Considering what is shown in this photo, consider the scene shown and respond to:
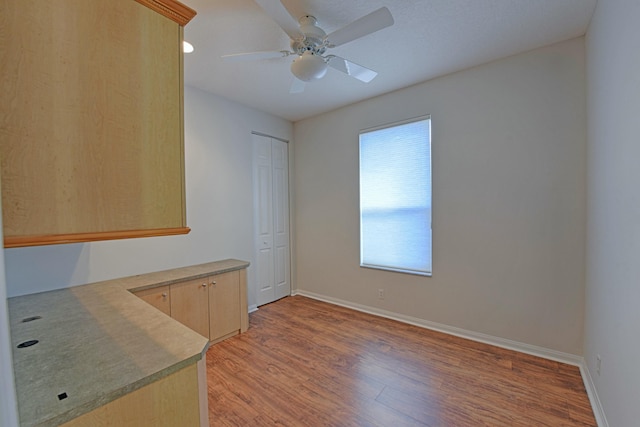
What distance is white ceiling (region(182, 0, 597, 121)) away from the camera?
1.83 meters

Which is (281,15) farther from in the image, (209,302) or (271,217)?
(271,217)

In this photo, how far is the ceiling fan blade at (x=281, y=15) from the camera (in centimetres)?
151

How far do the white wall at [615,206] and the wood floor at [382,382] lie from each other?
369mm

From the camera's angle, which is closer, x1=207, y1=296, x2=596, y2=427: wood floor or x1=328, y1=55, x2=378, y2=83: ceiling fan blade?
x1=207, y1=296, x2=596, y2=427: wood floor

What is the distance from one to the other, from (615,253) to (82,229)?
8.09ft

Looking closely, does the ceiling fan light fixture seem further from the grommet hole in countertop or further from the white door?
the grommet hole in countertop

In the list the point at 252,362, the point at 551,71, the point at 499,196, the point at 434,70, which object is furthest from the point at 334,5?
the point at 252,362

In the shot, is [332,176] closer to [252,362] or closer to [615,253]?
[252,362]

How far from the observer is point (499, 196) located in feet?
8.38

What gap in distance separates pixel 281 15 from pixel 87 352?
1929 millimetres

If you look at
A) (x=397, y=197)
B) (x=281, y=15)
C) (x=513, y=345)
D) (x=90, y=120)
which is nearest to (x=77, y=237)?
(x=90, y=120)

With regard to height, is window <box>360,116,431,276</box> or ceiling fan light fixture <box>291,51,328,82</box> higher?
ceiling fan light fixture <box>291,51,328,82</box>

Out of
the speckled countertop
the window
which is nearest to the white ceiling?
the window

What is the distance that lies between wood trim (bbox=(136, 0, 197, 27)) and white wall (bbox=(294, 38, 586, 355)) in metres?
2.51
